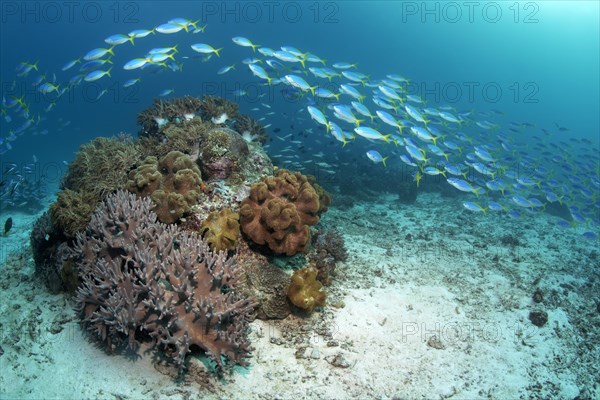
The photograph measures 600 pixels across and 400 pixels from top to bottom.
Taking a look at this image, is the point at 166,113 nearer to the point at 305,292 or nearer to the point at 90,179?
the point at 90,179

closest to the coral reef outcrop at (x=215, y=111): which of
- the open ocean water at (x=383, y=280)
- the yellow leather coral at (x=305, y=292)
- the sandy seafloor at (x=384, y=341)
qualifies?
the open ocean water at (x=383, y=280)

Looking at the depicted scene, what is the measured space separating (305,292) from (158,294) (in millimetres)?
2185

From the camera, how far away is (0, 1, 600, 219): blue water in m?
57.7

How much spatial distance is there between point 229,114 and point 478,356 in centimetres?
778

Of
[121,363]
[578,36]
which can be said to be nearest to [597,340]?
[121,363]

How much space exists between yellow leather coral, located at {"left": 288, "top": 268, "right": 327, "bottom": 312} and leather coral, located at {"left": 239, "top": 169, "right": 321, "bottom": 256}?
0.61 m

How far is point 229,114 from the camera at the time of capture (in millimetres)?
8938

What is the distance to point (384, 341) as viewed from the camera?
5.30 meters

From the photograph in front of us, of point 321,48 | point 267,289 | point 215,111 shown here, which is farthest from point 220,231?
point 321,48

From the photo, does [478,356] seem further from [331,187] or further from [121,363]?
[331,187]

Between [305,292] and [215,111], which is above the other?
[215,111]

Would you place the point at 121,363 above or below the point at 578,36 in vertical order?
below

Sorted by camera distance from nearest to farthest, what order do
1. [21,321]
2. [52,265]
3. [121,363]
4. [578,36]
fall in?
[121,363], [21,321], [52,265], [578,36]

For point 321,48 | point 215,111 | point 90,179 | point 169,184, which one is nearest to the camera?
point 169,184
